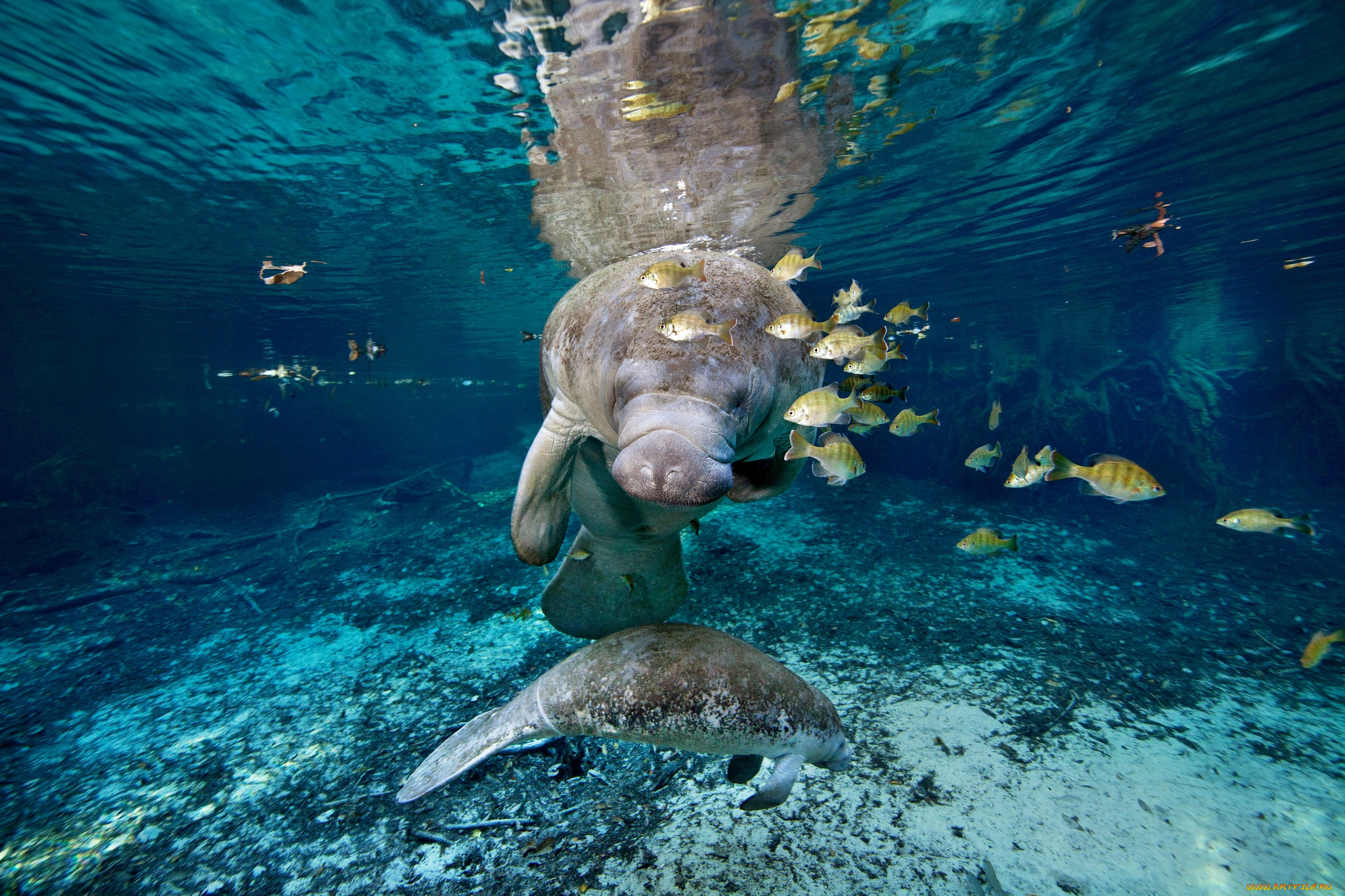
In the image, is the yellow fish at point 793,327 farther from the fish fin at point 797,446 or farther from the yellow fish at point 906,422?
the yellow fish at point 906,422

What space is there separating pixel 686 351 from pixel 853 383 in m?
2.38

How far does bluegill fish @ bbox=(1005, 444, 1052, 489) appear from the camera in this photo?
3.95m

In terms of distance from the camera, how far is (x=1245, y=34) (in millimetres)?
6238

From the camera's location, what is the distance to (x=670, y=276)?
2.51 metres

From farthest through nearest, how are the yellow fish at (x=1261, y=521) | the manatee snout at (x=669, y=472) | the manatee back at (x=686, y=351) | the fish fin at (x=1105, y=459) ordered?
the yellow fish at (x=1261, y=521) → the fish fin at (x=1105, y=459) → the manatee back at (x=686, y=351) → the manatee snout at (x=669, y=472)

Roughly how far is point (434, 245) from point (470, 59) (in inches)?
325

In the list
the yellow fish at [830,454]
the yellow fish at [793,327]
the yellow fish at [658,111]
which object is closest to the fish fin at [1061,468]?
the yellow fish at [830,454]

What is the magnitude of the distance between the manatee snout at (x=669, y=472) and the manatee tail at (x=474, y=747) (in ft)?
4.83

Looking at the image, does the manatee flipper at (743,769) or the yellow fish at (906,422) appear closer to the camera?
the manatee flipper at (743,769)

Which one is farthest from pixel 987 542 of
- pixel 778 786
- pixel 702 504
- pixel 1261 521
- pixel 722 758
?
pixel 702 504

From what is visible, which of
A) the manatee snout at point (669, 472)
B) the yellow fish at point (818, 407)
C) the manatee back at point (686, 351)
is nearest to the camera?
the manatee snout at point (669, 472)

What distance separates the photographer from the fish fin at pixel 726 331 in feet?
6.89

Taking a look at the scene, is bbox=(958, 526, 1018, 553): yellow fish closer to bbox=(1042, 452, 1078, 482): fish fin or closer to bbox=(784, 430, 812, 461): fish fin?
bbox=(1042, 452, 1078, 482): fish fin

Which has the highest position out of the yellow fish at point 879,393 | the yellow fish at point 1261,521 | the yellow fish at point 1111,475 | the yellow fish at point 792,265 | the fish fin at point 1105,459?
the yellow fish at point 792,265
